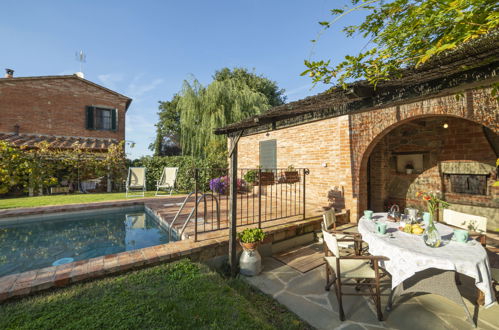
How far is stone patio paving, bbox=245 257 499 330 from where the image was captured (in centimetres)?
220

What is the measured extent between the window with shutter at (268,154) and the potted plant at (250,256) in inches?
186

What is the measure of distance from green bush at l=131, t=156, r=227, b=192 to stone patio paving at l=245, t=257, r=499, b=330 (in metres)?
7.60

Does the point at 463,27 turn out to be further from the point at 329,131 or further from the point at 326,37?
the point at 329,131

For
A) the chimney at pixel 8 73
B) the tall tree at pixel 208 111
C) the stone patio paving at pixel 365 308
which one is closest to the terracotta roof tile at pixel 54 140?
the chimney at pixel 8 73

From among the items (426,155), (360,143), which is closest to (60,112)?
(360,143)

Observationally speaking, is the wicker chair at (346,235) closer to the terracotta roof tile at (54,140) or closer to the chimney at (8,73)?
the terracotta roof tile at (54,140)

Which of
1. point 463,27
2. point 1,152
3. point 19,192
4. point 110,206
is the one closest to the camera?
point 463,27

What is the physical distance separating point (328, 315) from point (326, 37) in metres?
3.03

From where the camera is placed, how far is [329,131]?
6078mm

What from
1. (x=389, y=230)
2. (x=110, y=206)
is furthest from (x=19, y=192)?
(x=389, y=230)

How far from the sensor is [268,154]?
8.45 m

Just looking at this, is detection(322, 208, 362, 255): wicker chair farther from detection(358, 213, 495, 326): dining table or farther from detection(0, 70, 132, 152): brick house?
detection(0, 70, 132, 152): brick house

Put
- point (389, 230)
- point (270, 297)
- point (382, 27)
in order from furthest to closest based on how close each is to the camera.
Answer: point (389, 230), point (270, 297), point (382, 27)

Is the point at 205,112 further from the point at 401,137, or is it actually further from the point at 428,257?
the point at 428,257
